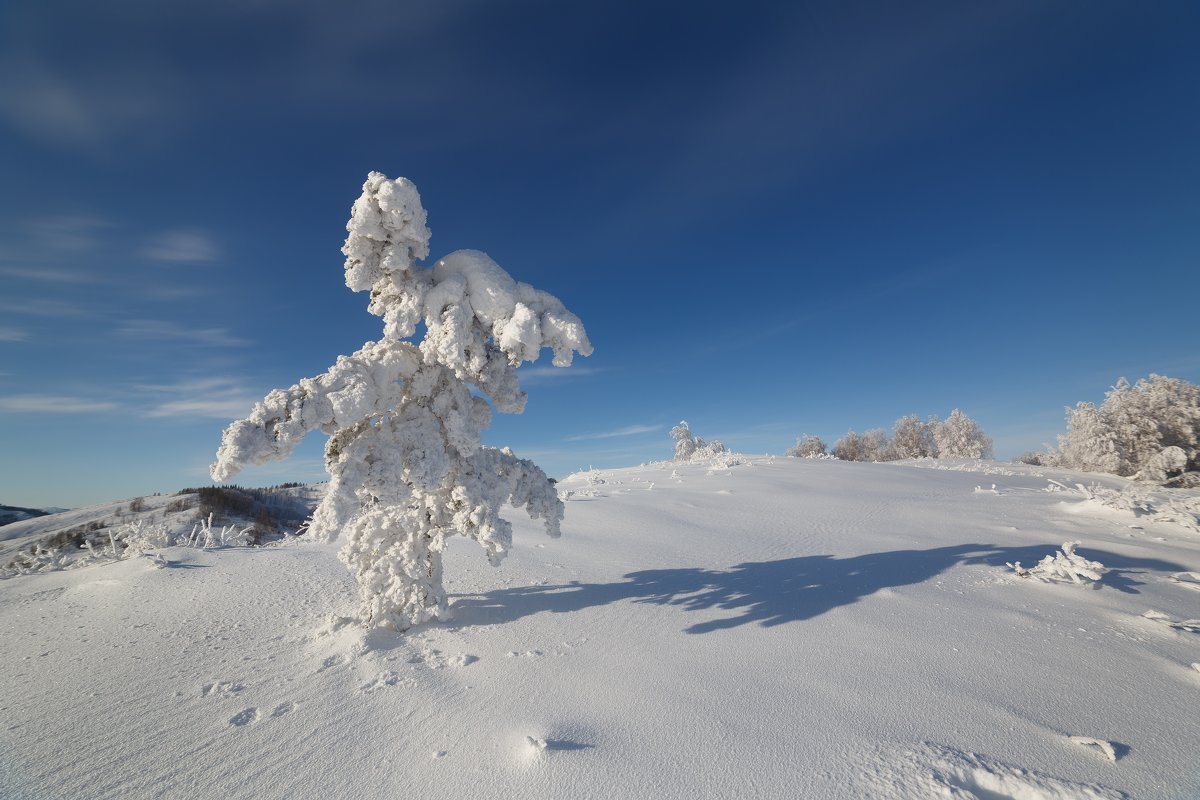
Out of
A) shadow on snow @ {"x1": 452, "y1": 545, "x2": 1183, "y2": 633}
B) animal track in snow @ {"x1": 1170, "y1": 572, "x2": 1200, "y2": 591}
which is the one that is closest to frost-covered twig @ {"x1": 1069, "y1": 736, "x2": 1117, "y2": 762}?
shadow on snow @ {"x1": 452, "y1": 545, "x2": 1183, "y2": 633}

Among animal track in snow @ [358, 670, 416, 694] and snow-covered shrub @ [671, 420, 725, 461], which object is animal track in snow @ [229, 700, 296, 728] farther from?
snow-covered shrub @ [671, 420, 725, 461]

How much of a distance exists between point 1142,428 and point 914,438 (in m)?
27.4

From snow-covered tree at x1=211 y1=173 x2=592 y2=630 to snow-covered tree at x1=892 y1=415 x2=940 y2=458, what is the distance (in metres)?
43.0

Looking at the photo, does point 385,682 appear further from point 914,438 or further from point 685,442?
point 914,438

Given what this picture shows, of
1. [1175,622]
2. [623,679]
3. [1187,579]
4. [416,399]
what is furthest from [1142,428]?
[416,399]

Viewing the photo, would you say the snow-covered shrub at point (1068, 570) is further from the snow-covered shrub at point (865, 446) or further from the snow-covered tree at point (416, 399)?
the snow-covered shrub at point (865, 446)

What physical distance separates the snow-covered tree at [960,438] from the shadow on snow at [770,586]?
35993mm

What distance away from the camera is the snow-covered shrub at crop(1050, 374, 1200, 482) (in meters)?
14.7

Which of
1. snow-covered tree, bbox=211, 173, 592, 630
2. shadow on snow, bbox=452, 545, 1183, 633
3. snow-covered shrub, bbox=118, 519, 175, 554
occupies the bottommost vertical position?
shadow on snow, bbox=452, 545, 1183, 633

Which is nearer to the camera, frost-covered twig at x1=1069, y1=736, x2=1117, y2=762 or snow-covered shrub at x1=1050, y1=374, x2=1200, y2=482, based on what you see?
frost-covered twig at x1=1069, y1=736, x2=1117, y2=762

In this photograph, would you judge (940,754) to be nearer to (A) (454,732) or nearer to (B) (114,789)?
(A) (454,732)

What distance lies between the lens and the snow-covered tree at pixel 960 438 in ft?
121

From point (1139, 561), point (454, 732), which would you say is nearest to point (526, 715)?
point (454, 732)

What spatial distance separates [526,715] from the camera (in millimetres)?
3457
